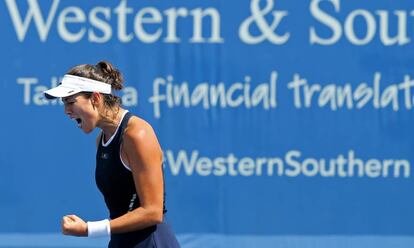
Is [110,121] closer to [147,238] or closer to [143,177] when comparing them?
[143,177]

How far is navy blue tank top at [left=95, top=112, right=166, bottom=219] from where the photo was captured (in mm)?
3275

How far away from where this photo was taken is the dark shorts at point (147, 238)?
132 inches

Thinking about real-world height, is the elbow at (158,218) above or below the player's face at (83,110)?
below

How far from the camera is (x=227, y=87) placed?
5617 mm

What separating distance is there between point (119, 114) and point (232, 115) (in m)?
2.33

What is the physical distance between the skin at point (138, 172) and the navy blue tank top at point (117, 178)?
29 millimetres

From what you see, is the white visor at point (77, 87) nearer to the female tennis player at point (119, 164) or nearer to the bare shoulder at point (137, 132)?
the female tennis player at point (119, 164)

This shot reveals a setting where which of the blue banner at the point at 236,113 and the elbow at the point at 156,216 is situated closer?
the elbow at the point at 156,216

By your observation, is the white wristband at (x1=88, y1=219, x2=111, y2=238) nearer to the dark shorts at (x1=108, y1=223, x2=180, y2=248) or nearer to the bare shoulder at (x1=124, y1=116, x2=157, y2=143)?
the dark shorts at (x1=108, y1=223, x2=180, y2=248)

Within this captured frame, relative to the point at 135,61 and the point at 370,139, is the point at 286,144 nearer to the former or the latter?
the point at 370,139

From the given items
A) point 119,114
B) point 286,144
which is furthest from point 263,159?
point 119,114

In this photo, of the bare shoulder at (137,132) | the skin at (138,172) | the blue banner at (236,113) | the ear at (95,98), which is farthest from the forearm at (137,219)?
the blue banner at (236,113)

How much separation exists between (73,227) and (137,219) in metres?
0.21

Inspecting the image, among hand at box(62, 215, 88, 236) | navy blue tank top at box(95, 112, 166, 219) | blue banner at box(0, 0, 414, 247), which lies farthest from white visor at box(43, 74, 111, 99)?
blue banner at box(0, 0, 414, 247)
